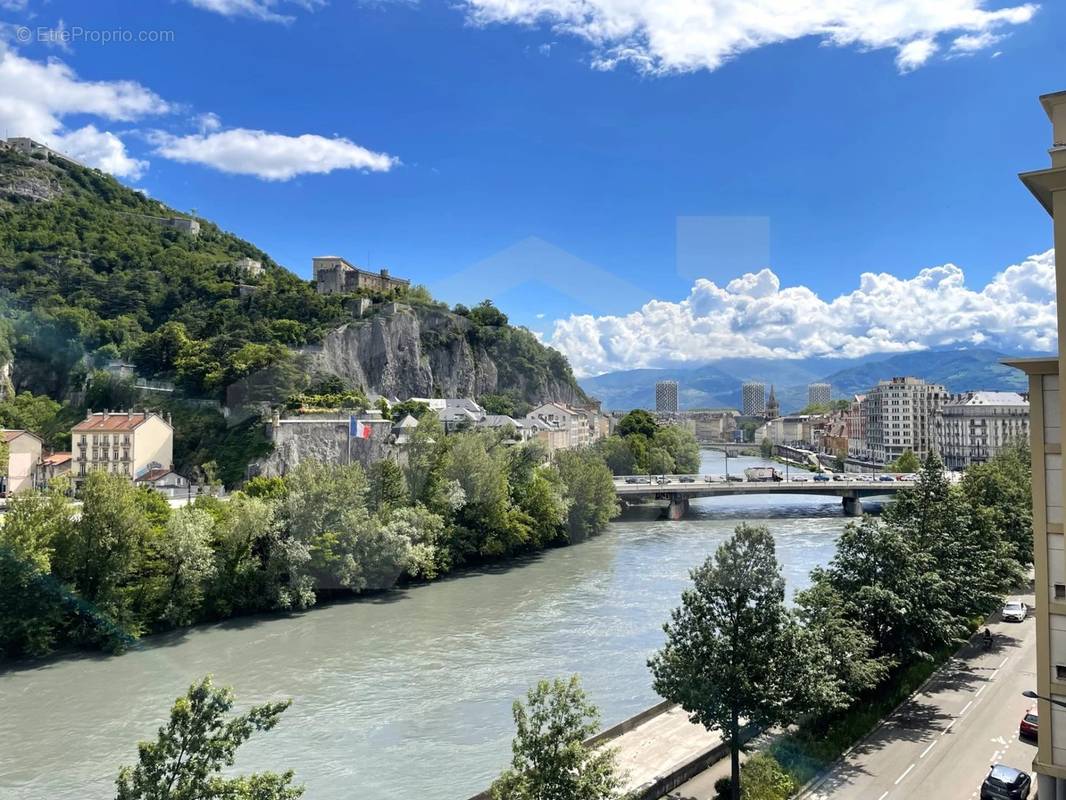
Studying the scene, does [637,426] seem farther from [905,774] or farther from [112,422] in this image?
[905,774]

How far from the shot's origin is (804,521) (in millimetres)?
47031

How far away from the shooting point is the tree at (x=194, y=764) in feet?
22.0

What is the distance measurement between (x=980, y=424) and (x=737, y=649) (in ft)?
257

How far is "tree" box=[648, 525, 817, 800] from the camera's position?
33.3 ft

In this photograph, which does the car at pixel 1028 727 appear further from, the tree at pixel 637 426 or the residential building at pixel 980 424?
the residential building at pixel 980 424

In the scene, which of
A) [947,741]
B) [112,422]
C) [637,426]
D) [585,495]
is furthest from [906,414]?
[947,741]

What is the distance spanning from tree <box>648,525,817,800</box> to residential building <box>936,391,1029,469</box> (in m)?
73.4

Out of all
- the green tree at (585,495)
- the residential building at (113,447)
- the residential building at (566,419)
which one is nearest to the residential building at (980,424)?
the residential building at (566,419)

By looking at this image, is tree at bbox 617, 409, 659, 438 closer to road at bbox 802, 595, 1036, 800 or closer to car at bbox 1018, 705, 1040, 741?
road at bbox 802, 595, 1036, 800

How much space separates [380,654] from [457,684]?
3.71m

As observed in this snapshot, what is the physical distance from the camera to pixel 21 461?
39938 mm

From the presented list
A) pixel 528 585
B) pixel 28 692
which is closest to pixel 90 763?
pixel 28 692

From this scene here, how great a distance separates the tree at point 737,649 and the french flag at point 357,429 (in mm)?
31550

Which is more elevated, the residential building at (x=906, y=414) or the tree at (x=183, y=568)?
the residential building at (x=906, y=414)
